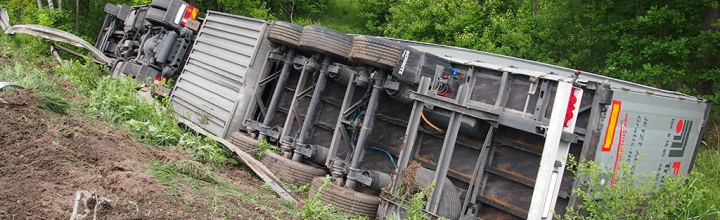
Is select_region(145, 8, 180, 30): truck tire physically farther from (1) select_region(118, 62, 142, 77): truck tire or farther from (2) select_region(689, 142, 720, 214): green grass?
A: (2) select_region(689, 142, 720, 214): green grass

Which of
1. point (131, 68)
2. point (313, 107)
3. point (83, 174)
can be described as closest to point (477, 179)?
point (313, 107)

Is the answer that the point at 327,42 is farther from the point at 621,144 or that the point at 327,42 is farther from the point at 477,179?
the point at 621,144

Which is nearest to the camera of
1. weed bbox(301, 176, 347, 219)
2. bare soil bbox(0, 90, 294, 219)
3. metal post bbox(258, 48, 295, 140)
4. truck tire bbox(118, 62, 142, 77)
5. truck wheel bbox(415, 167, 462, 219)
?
bare soil bbox(0, 90, 294, 219)

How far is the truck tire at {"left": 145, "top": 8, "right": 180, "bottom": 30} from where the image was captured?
34.1 ft

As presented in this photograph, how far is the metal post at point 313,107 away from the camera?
7238mm

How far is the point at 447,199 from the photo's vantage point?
5621 mm

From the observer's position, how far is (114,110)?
7.84 m

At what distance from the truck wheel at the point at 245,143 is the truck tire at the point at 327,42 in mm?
1407

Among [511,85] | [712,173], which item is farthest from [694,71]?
[511,85]

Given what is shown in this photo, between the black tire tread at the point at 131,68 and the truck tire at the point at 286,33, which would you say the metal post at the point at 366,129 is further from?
the black tire tread at the point at 131,68

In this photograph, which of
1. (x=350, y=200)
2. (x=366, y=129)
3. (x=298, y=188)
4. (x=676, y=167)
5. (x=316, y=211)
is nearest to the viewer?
(x=316, y=211)

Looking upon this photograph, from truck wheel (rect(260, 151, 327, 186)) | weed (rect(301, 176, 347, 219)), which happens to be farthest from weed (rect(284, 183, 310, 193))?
weed (rect(301, 176, 347, 219))

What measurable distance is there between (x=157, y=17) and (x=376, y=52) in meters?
5.84

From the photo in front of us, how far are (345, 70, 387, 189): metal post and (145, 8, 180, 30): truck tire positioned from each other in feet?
17.1
